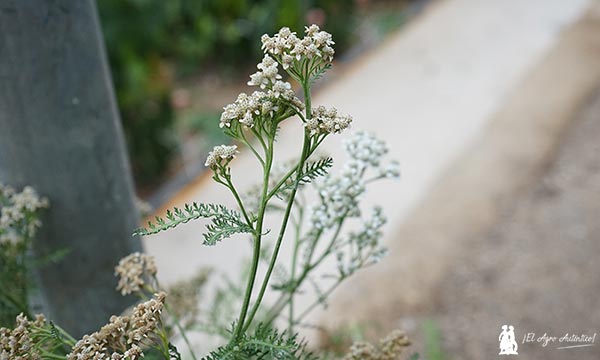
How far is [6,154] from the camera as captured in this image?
3.92ft

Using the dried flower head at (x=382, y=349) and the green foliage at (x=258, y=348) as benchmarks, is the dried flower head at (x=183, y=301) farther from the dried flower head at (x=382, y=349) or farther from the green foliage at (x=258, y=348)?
the green foliage at (x=258, y=348)

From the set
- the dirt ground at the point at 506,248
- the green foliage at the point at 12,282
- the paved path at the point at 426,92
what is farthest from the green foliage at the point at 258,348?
the paved path at the point at 426,92

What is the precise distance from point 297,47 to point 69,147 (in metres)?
0.57

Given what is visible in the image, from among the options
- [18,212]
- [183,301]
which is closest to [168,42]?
[183,301]

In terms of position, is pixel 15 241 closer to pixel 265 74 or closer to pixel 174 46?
pixel 265 74

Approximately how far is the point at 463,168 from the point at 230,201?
3.94 feet

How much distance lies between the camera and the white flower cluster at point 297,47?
762 mm

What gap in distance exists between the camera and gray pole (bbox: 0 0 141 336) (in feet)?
3.59

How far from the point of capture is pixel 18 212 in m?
1.13

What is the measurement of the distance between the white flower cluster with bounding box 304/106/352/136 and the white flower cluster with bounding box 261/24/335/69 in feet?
0.20

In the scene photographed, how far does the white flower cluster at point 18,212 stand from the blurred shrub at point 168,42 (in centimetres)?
262

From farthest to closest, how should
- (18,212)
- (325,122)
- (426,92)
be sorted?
(426,92), (18,212), (325,122)

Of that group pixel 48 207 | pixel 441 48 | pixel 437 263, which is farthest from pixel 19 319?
pixel 441 48

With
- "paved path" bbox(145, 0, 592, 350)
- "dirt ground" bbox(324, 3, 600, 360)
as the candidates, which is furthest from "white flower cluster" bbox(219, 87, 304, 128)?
"paved path" bbox(145, 0, 592, 350)
